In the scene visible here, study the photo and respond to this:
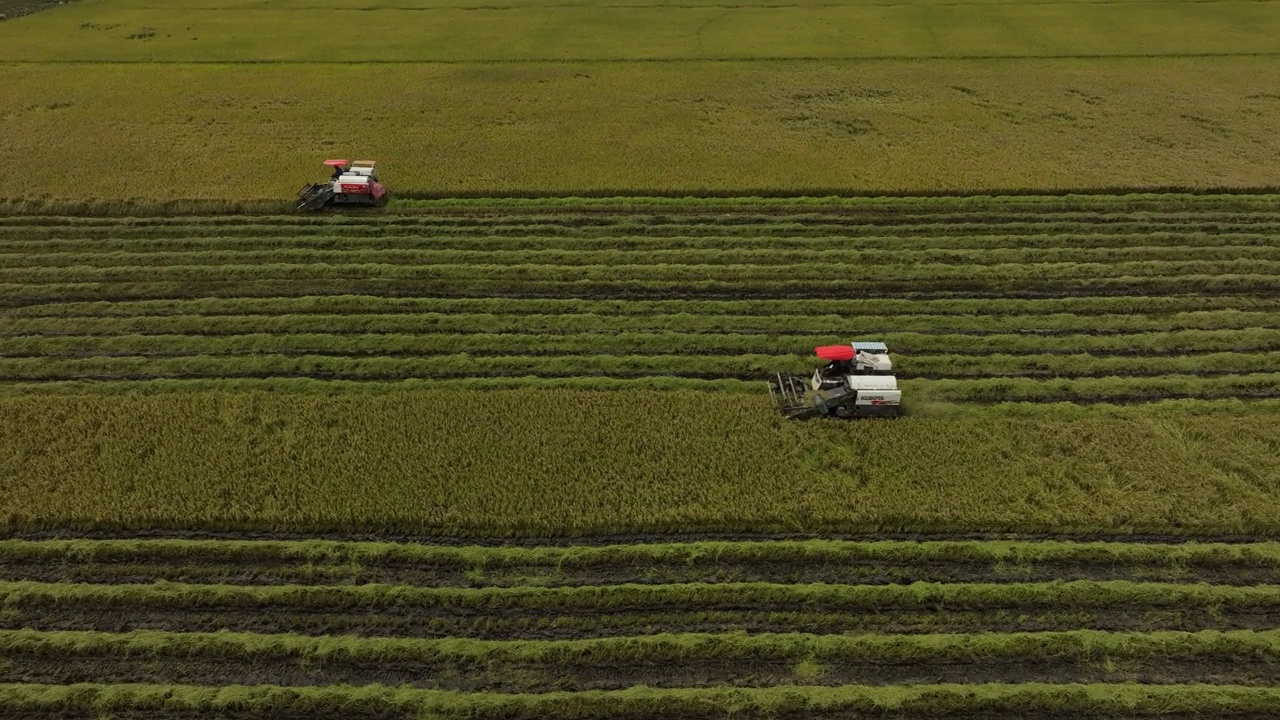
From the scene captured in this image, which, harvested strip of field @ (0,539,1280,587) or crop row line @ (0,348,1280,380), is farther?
crop row line @ (0,348,1280,380)

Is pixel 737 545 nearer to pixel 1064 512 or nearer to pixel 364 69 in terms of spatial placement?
pixel 1064 512

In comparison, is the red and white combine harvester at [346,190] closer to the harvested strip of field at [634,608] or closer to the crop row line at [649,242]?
the crop row line at [649,242]

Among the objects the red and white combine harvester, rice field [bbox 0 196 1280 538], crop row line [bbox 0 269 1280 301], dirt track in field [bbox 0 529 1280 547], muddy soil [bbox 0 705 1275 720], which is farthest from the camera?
the red and white combine harvester

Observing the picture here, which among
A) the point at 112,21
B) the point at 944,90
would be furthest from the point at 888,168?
the point at 112,21

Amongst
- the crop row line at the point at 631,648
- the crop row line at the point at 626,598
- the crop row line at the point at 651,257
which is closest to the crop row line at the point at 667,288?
the crop row line at the point at 651,257

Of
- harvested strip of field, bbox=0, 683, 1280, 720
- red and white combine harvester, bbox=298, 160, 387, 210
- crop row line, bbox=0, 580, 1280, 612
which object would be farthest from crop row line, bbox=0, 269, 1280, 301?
harvested strip of field, bbox=0, 683, 1280, 720

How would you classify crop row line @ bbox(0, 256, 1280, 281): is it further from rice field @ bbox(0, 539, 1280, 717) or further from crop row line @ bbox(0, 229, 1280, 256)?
rice field @ bbox(0, 539, 1280, 717)
